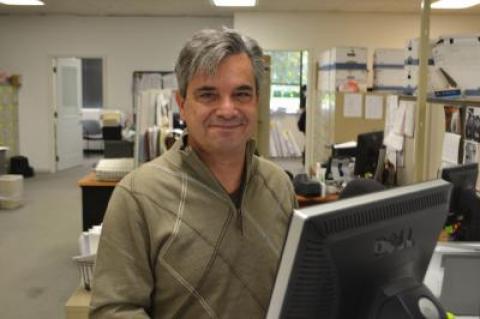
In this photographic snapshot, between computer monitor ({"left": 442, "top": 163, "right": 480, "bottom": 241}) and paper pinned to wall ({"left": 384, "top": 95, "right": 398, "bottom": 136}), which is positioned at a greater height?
paper pinned to wall ({"left": 384, "top": 95, "right": 398, "bottom": 136})

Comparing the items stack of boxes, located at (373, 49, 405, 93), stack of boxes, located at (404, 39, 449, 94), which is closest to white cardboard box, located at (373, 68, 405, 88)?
stack of boxes, located at (373, 49, 405, 93)

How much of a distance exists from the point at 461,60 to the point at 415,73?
1.72 feet

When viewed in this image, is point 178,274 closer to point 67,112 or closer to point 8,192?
point 8,192

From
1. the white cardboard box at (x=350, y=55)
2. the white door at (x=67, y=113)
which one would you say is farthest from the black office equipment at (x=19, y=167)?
the white cardboard box at (x=350, y=55)

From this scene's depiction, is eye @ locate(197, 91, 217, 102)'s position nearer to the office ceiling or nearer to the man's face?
the man's face

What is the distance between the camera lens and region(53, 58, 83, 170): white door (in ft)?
33.2

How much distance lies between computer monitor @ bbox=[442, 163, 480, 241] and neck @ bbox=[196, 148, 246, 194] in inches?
35.1

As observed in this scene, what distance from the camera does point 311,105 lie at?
820cm

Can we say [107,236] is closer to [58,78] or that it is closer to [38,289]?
[38,289]

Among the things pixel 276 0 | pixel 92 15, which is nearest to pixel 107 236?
pixel 276 0

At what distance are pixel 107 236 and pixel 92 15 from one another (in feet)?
30.8

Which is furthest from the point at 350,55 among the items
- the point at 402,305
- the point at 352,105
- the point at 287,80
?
the point at 287,80

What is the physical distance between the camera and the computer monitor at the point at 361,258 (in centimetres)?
75

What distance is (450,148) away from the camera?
8.90ft
